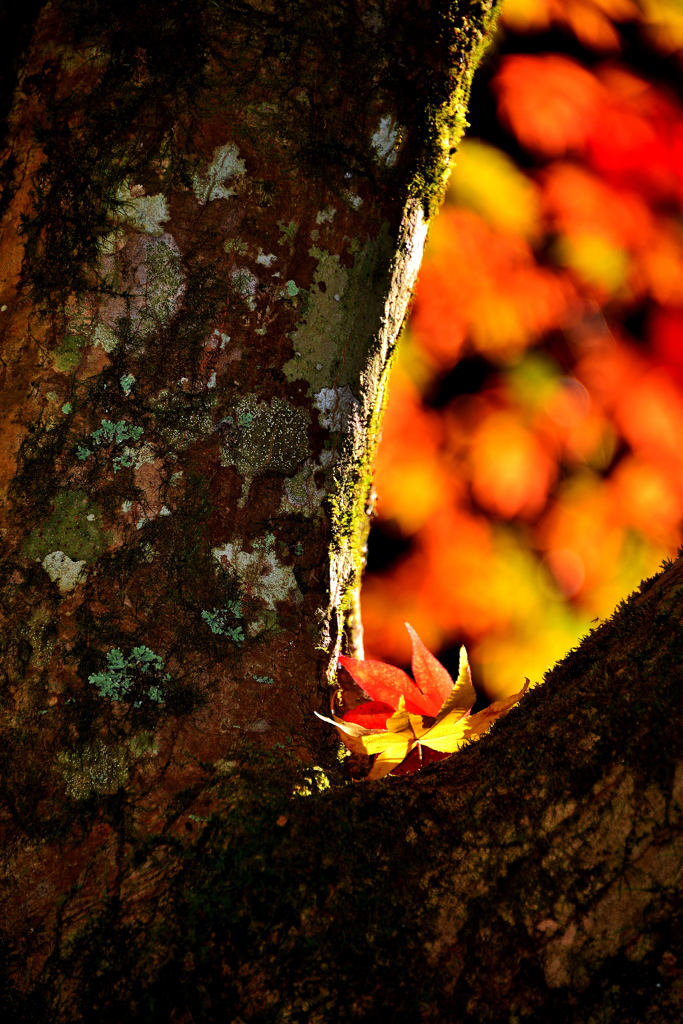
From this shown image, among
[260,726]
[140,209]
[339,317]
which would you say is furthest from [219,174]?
[260,726]

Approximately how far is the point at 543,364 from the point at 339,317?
1307 millimetres

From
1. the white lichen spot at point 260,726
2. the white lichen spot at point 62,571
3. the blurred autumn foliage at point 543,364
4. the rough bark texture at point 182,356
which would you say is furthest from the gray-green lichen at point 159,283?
the blurred autumn foliage at point 543,364

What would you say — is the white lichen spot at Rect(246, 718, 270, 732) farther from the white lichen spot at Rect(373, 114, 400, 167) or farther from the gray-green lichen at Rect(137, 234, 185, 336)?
the white lichen spot at Rect(373, 114, 400, 167)

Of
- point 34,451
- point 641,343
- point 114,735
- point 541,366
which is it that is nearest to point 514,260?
point 541,366

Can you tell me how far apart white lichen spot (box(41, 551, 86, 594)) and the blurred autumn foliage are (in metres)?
1.22

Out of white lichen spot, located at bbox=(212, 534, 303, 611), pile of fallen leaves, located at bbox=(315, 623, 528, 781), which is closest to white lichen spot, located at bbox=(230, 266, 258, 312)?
white lichen spot, located at bbox=(212, 534, 303, 611)

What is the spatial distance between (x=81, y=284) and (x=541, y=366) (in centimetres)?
148

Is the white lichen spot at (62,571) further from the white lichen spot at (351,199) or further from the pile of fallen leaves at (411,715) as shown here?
the white lichen spot at (351,199)

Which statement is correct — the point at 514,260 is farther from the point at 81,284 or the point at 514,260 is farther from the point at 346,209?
the point at 81,284

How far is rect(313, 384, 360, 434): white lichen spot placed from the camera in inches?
31.7

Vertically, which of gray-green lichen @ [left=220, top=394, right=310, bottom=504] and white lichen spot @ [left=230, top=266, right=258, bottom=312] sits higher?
white lichen spot @ [left=230, top=266, right=258, bottom=312]

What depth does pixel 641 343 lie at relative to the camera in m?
2.04

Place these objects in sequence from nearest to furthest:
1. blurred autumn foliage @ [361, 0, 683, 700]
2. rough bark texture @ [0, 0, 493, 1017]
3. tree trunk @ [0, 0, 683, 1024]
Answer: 1. tree trunk @ [0, 0, 683, 1024]
2. rough bark texture @ [0, 0, 493, 1017]
3. blurred autumn foliage @ [361, 0, 683, 700]

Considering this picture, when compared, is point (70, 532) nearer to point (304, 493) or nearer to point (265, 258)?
point (304, 493)
